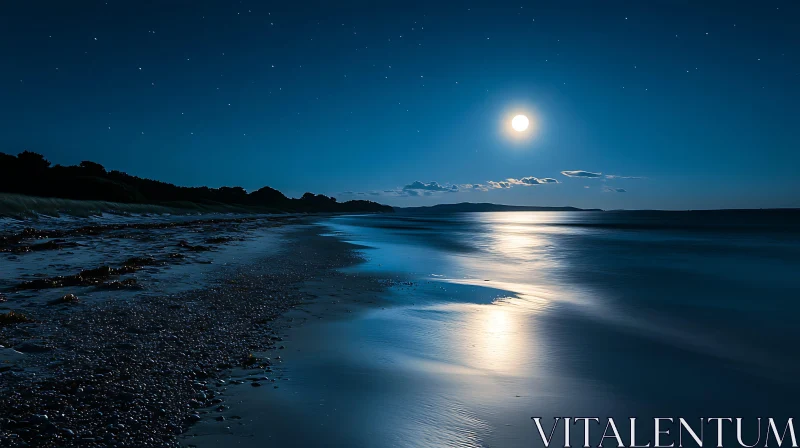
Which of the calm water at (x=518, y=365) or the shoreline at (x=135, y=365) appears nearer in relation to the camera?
the shoreline at (x=135, y=365)

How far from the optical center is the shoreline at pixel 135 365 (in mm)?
3605

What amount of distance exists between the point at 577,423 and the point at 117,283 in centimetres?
982

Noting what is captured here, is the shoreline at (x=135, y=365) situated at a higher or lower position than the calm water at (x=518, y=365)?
higher

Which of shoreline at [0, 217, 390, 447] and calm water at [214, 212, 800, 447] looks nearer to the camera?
shoreline at [0, 217, 390, 447]

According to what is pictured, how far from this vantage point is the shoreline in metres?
3.61

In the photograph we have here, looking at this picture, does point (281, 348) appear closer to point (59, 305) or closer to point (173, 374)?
point (173, 374)

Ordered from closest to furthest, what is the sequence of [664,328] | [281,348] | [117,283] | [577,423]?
[577,423], [281,348], [664,328], [117,283]

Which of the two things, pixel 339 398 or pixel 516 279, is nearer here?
pixel 339 398

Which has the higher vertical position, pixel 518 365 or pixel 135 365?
pixel 135 365

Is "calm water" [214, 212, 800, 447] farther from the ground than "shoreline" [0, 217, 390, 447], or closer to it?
closer to it

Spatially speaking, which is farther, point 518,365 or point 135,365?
point 518,365

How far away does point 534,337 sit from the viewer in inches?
291

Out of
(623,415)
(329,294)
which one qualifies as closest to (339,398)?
(623,415)

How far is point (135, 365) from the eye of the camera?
16.1 feet
